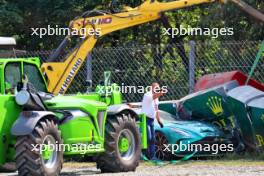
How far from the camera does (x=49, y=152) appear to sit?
13.1 m

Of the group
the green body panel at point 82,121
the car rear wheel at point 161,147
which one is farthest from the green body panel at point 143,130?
the green body panel at point 82,121

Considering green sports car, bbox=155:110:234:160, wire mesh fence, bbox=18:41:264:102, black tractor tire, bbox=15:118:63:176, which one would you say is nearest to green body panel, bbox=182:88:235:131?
green sports car, bbox=155:110:234:160

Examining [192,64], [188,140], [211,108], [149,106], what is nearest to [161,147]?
[188,140]

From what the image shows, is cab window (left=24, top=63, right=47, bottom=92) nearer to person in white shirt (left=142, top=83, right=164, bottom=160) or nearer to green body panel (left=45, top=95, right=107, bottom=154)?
green body panel (left=45, top=95, right=107, bottom=154)

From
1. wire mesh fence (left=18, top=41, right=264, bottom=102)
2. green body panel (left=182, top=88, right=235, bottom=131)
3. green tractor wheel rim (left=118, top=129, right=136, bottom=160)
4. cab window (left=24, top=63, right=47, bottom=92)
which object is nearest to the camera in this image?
cab window (left=24, top=63, right=47, bottom=92)

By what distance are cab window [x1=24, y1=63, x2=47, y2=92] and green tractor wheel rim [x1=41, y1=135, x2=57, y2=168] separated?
5.11 feet

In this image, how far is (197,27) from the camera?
24.0 meters

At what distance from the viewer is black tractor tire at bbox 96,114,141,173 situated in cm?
1445

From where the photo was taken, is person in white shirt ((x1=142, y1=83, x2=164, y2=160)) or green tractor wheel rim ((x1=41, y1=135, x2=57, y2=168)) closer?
green tractor wheel rim ((x1=41, y1=135, x2=57, y2=168))

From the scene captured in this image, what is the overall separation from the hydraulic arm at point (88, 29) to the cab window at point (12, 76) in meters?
3.82

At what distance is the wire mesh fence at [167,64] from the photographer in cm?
1898

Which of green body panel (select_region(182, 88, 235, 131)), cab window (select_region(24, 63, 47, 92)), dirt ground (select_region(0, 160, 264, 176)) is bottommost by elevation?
dirt ground (select_region(0, 160, 264, 176))

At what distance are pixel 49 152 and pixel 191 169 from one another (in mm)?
2963

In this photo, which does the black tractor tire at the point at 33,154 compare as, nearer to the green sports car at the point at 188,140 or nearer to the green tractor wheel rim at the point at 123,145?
the green tractor wheel rim at the point at 123,145
